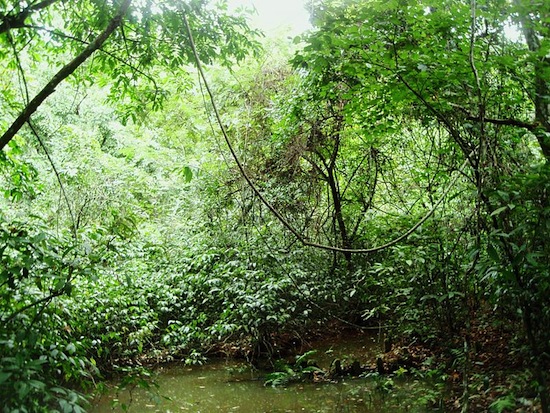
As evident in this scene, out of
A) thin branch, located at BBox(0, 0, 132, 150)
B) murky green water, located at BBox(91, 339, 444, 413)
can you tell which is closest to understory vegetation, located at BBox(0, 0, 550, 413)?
thin branch, located at BBox(0, 0, 132, 150)

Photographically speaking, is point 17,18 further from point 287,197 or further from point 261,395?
point 287,197

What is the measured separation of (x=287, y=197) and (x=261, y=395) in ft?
11.1

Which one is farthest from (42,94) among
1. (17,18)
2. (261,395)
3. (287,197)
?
(287,197)

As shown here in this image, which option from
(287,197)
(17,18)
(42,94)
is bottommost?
(42,94)

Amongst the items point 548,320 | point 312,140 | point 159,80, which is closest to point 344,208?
point 312,140

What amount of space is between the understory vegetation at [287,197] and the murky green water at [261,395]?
28 centimetres

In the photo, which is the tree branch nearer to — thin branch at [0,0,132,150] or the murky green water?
thin branch at [0,0,132,150]

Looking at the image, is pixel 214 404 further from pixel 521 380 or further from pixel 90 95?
pixel 90 95

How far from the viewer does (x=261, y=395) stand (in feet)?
19.8

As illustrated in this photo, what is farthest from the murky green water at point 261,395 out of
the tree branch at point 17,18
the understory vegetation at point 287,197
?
the tree branch at point 17,18

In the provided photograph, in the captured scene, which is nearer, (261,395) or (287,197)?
(261,395)

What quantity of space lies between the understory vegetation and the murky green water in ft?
0.93

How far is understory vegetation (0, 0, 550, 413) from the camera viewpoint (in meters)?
3.51

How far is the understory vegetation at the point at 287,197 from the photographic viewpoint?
3508 mm
